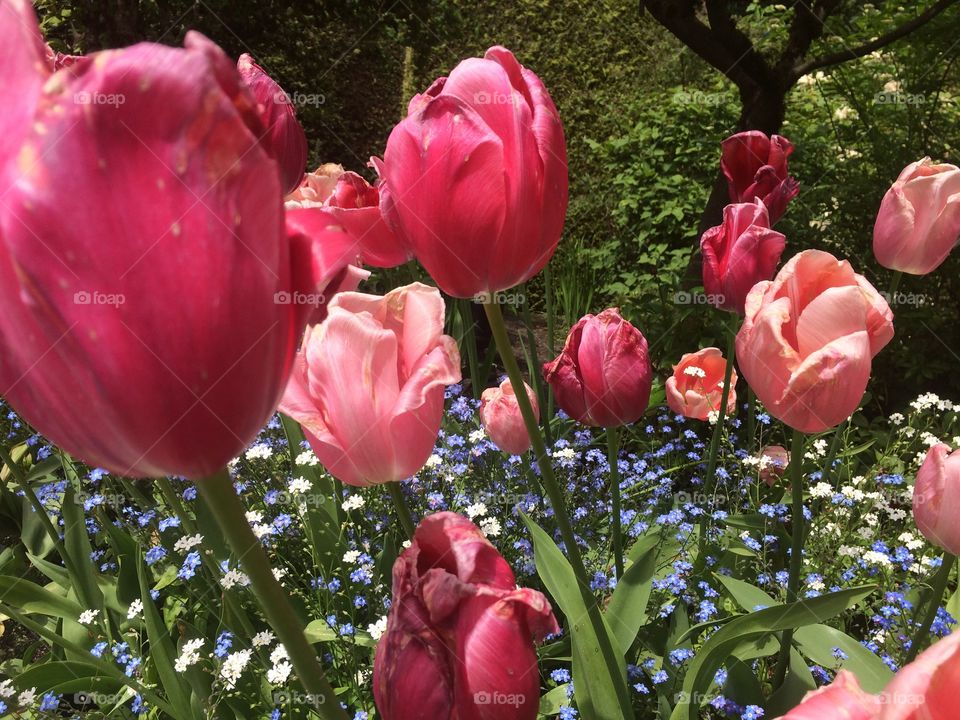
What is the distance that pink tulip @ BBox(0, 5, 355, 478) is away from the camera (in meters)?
0.27

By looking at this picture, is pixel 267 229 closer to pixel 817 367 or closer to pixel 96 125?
pixel 96 125

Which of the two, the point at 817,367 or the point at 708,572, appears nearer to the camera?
the point at 817,367

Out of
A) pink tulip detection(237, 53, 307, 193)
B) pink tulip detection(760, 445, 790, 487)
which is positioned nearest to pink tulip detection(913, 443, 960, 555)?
pink tulip detection(237, 53, 307, 193)

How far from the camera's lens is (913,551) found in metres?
1.95

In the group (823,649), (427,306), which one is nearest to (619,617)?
(823,649)

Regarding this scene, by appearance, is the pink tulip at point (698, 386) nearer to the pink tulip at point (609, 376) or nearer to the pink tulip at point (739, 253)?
the pink tulip at point (739, 253)

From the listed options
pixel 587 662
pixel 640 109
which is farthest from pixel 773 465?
pixel 640 109

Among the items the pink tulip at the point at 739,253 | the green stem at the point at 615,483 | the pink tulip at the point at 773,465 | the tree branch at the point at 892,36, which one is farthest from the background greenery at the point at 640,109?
the green stem at the point at 615,483

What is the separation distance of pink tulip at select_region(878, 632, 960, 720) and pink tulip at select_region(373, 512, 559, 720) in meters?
0.21

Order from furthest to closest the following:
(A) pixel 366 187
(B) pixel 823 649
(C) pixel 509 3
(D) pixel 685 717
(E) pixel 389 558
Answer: (C) pixel 509 3, (E) pixel 389 558, (A) pixel 366 187, (B) pixel 823 649, (D) pixel 685 717

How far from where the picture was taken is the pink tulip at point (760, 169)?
135 centimetres

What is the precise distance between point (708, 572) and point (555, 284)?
3346 mm

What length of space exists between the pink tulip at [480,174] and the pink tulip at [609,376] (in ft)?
1.61

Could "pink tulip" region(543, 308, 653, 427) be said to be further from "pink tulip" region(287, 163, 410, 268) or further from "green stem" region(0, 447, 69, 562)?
"green stem" region(0, 447, 69, 562)
